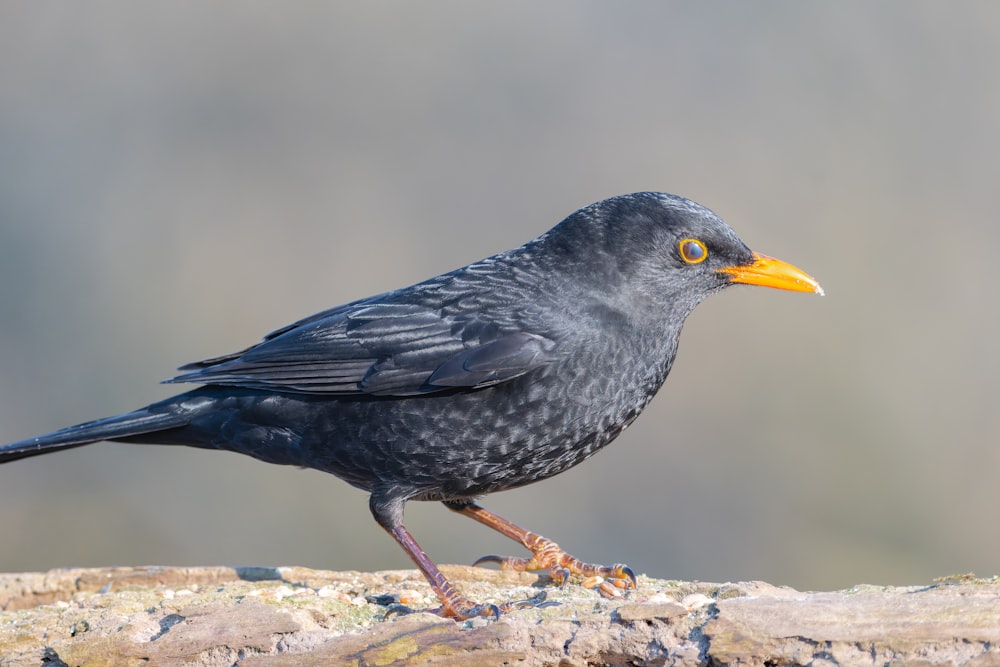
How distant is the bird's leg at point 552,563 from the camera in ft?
17.5

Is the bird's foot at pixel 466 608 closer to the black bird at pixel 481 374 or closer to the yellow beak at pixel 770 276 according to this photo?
the black bird at pixel 481 374

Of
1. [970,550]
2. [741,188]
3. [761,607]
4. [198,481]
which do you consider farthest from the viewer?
[741,188]

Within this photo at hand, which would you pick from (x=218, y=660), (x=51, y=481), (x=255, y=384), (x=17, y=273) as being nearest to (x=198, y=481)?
(x=51, y=481)

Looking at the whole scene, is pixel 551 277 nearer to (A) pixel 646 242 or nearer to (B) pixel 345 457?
(A) pixel 646 242

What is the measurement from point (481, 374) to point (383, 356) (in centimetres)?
56

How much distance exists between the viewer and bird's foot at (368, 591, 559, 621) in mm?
4578

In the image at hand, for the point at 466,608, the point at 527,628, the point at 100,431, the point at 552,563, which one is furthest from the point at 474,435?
the point at 100,431

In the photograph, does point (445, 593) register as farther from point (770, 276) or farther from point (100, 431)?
point (770, 276)

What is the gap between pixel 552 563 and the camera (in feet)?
18.6

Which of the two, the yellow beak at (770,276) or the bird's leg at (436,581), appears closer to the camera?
the bird's leg at (436,581)

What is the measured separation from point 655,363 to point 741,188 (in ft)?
22.3

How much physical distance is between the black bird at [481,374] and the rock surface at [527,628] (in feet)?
1.31

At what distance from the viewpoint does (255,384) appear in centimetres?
540

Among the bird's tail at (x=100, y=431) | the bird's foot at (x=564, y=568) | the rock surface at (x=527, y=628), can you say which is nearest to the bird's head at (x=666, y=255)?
the bird's foot at (x=564, y=568)
